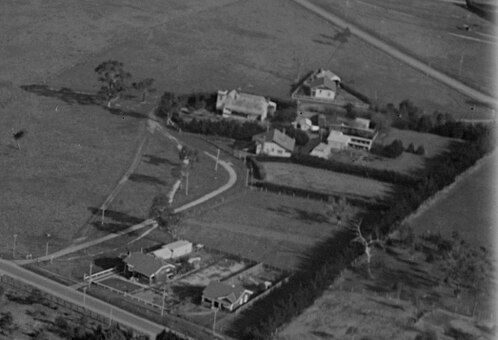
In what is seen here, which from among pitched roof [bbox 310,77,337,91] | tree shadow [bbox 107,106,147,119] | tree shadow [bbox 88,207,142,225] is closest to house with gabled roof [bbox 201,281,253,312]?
tree shadow [bbox 88,207,142,225]

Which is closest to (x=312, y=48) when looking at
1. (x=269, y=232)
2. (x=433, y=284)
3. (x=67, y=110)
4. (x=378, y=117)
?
(x=378, y=117)

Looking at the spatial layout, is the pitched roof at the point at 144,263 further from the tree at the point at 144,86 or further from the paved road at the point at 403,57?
the paved road at the point at 403,57

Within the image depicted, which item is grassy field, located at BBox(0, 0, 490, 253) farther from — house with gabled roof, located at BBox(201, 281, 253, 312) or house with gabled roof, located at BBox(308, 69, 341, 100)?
house with gabled roof, located at BBox(201, 281, 253, 312)

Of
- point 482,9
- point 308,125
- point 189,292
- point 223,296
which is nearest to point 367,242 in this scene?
point 223,296

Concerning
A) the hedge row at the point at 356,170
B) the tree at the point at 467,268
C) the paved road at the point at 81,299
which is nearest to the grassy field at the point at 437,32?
the hedge row at the point at 356,170

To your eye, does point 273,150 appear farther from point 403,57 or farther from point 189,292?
point 403,57

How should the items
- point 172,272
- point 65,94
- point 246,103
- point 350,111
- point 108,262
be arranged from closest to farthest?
point 172,272 < point 108,262 < point 246,103 < point 65,94 < point 350,111
